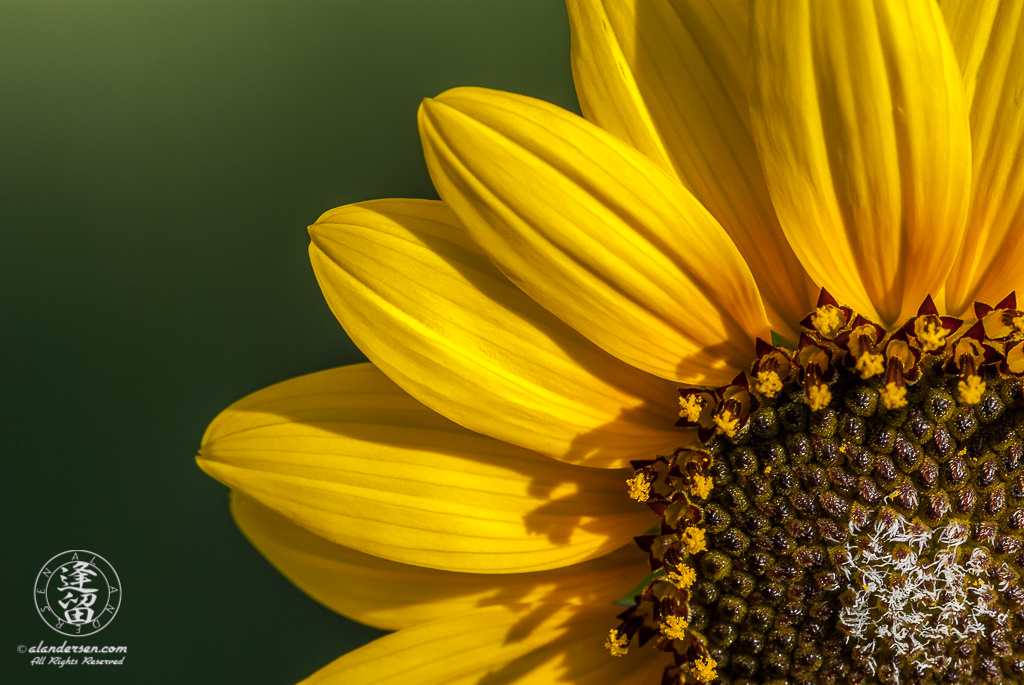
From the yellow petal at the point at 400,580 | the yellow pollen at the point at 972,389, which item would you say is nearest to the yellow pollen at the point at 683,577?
the yellow petal at the point at 400,580

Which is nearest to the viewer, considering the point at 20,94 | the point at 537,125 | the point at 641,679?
the point at 537,125

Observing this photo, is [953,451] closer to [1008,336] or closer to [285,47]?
[1008,336]

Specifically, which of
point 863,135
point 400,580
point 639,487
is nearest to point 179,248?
point 400,580

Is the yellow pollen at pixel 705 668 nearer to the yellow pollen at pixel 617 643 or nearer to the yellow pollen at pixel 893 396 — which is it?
the yellow pollen at pixel 617 643

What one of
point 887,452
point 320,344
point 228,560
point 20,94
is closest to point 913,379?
point 887,452

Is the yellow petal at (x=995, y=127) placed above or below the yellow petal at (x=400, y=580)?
above

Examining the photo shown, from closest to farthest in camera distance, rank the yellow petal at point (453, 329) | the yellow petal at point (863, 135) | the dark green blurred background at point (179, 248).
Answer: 1. the yellow petal at point (863, 135)
2. the yellow petal at point (453, 329)
3. the dark green blurred background at point (179, 248)

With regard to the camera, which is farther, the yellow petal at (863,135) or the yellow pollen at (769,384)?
the yellow pollen at (769,384)
